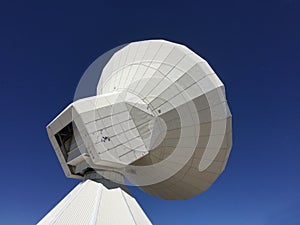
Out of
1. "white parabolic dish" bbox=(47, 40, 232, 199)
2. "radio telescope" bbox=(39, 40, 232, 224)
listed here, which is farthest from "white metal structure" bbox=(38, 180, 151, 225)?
"white parabolic dish" bbox=(47, 40, 232, 199)

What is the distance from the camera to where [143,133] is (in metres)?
10.1

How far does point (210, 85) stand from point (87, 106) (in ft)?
13.3

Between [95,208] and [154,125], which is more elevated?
[154,125]

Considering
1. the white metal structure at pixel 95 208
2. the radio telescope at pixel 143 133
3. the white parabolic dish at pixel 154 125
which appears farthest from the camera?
the white parabolic dish at pixel 154 125

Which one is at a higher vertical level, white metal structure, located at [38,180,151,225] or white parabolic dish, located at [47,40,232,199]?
white parabolic dish, located at [47,40,232,199]

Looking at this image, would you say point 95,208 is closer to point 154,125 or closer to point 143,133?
point 143,133

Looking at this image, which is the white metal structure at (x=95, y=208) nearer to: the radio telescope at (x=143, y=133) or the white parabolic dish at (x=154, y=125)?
the radio telescope at (x=143, y=133)

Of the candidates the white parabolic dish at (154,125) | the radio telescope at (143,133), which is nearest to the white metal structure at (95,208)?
the radio telescope at (143,133)

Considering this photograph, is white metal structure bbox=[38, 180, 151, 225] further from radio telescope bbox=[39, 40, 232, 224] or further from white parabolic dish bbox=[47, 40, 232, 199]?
white parabolic dish bbox=[47, 40, 232, 199]

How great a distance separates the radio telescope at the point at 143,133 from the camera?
375 inches

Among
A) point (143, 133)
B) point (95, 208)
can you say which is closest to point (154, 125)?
point (143, 133)

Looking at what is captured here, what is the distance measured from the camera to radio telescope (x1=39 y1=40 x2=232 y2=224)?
31.2 feet

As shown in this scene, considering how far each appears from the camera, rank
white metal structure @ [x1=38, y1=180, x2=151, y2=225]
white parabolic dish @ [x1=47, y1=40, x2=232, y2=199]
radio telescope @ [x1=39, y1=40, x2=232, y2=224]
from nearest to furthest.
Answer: white metal structure @ [x1=38, y1=180, x2=151, y2=225]
radio telescope @ [x1=39, y1=40, x2=232, y2=224]
white parabolic dish @ [x1=47, y1=40, x2=232, y2=199]

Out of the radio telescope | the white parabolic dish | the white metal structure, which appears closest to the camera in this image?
the white metal structure
